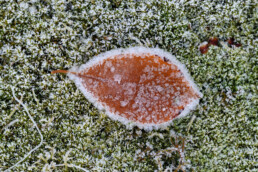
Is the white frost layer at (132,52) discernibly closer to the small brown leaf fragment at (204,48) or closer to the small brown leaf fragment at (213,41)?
the small brown leaf fragment at (204,48)

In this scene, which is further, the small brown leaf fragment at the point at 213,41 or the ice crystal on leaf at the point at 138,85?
the small brown leaf fragment at the point at 213,41

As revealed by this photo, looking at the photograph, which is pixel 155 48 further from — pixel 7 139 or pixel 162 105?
pixel 7 139

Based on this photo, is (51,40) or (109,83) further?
(51,40)

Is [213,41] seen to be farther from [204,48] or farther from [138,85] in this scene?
[138,85]

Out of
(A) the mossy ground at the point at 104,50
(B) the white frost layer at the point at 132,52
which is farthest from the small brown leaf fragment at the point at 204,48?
(B) the white frost layer at the point at 132,52

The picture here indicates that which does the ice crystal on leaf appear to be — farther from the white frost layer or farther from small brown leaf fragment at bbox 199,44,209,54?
small brown leaf fragment at bbox 199,44,209,54

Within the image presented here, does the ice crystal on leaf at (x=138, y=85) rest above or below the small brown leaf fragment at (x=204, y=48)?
below

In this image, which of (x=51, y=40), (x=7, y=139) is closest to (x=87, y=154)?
(x=7, y=139)
